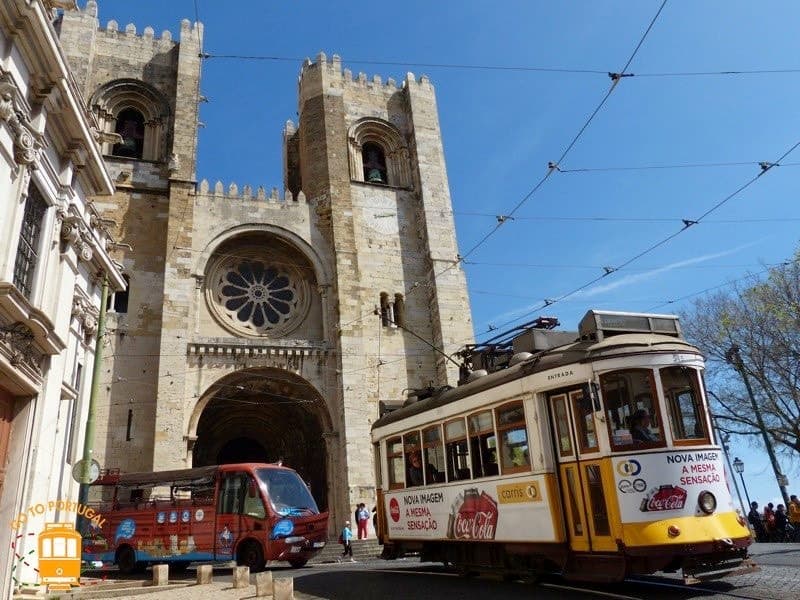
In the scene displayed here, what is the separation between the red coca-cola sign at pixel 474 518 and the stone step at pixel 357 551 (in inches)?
301

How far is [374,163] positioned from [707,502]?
2111 centimetres

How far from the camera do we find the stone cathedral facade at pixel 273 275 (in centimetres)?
1880

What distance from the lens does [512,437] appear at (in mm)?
7375

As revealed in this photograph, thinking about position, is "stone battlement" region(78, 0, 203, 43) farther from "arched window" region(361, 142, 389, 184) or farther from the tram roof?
→ the tram roof

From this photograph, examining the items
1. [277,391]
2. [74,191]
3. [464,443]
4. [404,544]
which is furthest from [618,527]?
[277,391]

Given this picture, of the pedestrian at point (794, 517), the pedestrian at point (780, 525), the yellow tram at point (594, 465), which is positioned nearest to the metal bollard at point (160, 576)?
the yellow tram at point (594, 465)

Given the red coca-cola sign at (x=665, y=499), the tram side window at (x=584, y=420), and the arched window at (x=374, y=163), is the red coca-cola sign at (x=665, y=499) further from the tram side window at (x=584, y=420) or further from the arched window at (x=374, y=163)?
the arched window at (x=374, y=163)

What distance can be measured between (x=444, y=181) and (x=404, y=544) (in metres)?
17.5

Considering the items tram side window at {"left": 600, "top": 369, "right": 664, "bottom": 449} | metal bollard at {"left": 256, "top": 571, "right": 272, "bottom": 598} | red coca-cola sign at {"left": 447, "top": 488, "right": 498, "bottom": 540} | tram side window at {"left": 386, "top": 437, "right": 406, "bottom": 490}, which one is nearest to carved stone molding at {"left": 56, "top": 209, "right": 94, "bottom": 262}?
metal bollard at {"left": 256, "top": 571, "right": 272, "bottom": 598}

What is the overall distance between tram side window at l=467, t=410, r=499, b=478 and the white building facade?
17.9 ft

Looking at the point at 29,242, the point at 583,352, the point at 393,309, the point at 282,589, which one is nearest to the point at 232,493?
the point at 282,589

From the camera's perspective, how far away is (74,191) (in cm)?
948

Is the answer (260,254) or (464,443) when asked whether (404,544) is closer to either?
(464,443)

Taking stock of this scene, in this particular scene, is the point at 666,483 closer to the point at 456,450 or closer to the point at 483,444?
the point at 483,444
